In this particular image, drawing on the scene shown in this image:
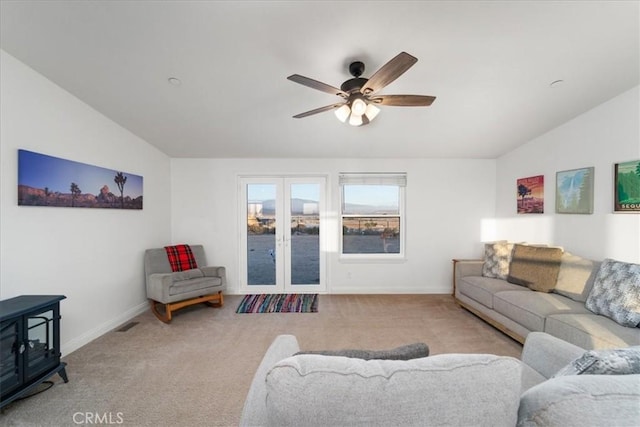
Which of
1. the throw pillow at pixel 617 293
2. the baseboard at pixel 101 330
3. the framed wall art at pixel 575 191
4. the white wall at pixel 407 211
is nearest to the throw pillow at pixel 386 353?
the throw pillow at pixel 617 293

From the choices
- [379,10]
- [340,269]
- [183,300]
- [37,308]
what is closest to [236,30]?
[379,10]

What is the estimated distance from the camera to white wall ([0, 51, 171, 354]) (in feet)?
7.08

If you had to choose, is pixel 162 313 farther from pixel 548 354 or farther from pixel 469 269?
pixel 469 269

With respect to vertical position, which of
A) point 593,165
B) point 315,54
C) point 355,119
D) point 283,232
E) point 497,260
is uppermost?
point 315,54

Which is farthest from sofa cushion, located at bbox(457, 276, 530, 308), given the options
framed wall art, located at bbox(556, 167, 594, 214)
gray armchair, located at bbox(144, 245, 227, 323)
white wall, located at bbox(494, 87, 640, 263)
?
gray armchair, located at bbox(144, 245, 227, 323)

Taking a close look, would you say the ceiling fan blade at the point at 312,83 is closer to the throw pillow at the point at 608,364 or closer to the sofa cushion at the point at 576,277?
the throw pillow at the point at 608,364

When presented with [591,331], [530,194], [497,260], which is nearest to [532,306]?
[591,331]

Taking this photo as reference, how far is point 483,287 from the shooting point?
10.6 ft

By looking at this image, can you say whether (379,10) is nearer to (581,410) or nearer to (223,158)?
(581,410)

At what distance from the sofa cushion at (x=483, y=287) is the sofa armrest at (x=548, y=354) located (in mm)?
1692

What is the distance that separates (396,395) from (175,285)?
345 cm

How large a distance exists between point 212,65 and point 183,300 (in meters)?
2.91

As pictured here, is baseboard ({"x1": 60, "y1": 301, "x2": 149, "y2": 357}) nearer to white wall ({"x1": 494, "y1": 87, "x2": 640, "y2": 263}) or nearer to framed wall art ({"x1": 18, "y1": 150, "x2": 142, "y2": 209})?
framed wall art ({"x1": 18, "y1": 150, "x2": 142, "y2": 209})

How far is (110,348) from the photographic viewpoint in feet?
8.84
